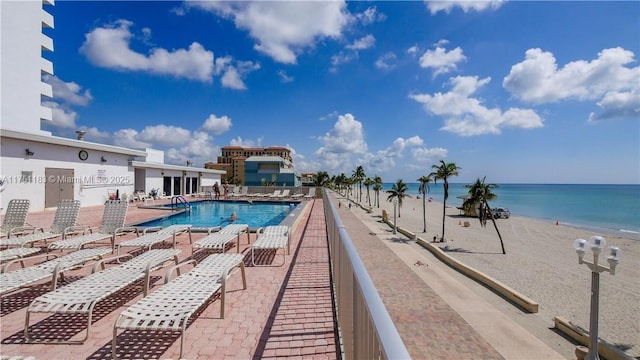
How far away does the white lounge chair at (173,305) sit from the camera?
2.35 metres

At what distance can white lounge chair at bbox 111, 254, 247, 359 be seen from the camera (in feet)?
7.70

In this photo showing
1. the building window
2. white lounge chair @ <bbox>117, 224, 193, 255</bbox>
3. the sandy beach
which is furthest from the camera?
the building window

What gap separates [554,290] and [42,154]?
22923 millimetres

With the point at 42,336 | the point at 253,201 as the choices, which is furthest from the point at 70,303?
the point at 253,201

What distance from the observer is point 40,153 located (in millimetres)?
13039

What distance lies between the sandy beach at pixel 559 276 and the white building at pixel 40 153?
20.2 meters

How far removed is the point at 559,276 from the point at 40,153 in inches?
964

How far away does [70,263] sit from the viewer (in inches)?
156

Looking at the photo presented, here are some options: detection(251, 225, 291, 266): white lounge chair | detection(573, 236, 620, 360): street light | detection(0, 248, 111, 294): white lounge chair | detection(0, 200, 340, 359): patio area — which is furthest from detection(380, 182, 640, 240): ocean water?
detection(0, 248, 111, 294): white lounge chair

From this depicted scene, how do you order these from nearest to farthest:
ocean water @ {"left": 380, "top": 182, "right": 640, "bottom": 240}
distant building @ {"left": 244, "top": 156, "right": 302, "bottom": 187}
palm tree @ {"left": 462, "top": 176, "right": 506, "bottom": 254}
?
1. palm tree @ {"left": 462, "top": 176, "right": 506, "bottom": 254}
2. ocean water @ {"left": 380, "top": 182, "right": 640, "bottom": 240}
3. distant building @ {"left": 244, "top": 156, "right": 302, "bottom": 187}

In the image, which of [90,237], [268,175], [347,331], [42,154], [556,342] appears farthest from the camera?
[268,175]

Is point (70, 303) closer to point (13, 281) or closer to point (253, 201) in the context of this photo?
point (13, 281)

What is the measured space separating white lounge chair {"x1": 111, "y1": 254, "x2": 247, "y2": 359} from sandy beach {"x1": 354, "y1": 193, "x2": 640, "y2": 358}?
936 centimetres

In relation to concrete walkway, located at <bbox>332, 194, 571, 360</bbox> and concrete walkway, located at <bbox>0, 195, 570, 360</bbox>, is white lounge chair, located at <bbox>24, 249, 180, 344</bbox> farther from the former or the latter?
concrete walkway, located at <bbox>332, 194, 571, 360</bbox>
